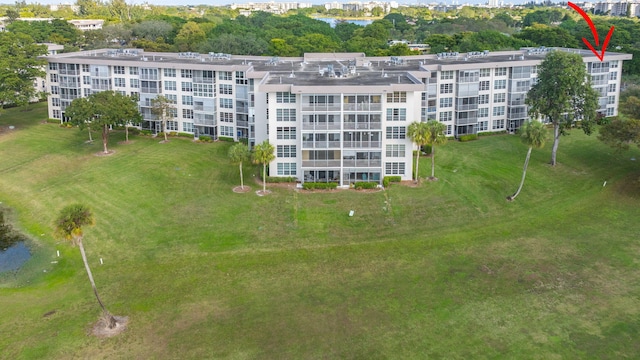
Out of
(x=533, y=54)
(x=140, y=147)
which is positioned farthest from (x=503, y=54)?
(x=140, y=147)

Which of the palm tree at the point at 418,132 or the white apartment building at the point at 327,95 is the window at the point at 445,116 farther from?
the palm tree at the point at 418,132

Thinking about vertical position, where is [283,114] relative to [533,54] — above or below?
below

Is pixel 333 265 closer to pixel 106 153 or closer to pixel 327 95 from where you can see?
pixel 327 95

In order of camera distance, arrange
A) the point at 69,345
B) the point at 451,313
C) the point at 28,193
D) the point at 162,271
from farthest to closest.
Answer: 1. the point at 28,193
2. the point at 162,271
3. the point at 451,313
4. the point at 69,345

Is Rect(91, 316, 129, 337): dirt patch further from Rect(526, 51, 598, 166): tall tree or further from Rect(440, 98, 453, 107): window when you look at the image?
Rect(440, 98, 453, 107): window

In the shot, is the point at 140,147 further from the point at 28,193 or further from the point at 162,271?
the point at 162,271

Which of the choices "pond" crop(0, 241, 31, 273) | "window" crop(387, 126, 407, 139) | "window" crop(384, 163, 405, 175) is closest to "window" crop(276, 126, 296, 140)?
"window" crop(387, 126, 407, 139)
